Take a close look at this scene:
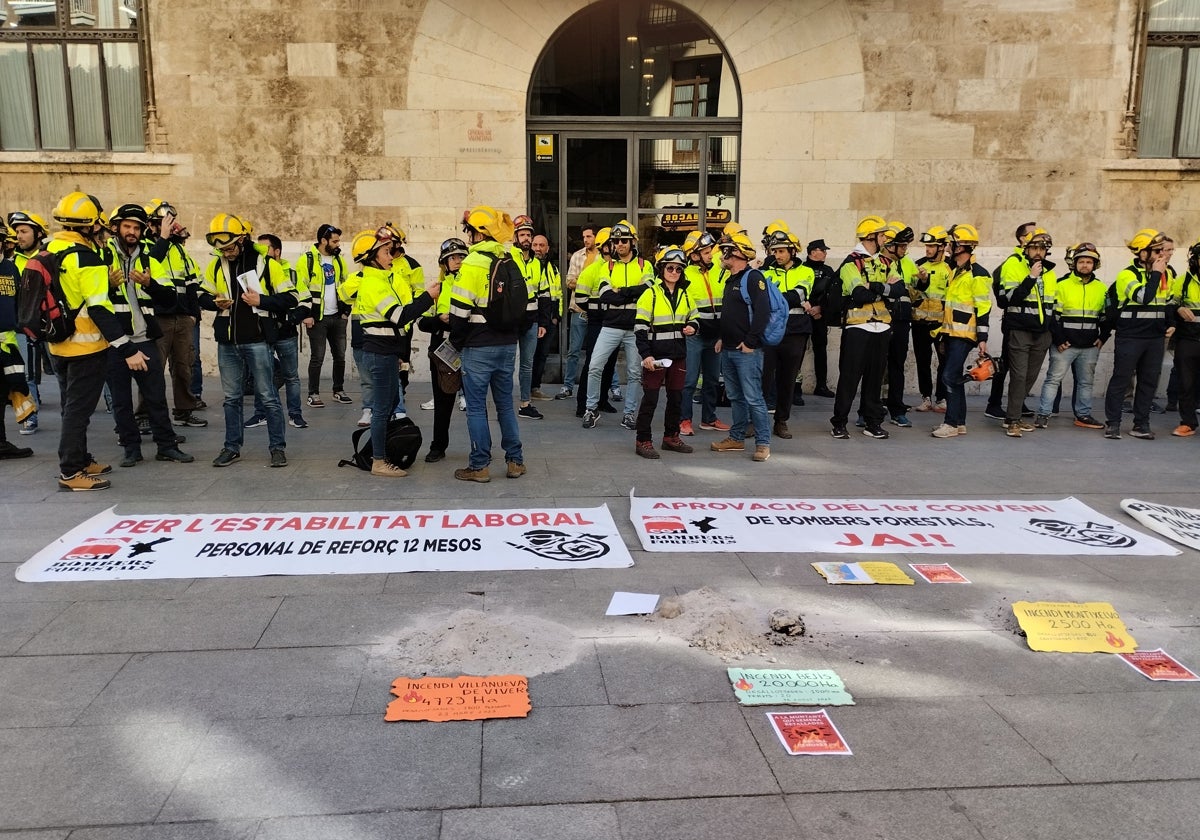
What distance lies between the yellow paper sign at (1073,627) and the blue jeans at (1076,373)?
19.0 feet

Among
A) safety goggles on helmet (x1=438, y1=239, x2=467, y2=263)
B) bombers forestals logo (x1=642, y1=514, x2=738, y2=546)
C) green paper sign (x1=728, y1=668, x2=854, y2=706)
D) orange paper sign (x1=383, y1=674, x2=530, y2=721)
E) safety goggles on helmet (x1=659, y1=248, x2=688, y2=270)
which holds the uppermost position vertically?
safety goggles on helmet (x1=438, y1=239, x2=467, y2=263)

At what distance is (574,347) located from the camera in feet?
36.0

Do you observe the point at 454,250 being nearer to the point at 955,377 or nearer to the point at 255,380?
the point at 255,380

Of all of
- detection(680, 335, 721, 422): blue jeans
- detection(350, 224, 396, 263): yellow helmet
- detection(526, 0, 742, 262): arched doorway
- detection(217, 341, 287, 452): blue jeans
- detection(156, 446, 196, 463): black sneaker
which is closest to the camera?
detection(350, 224, 396, 263): yellow helmet

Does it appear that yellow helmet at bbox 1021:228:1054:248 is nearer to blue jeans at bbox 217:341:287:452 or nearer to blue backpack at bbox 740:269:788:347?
blue backpack at bbox 740:269:788:347

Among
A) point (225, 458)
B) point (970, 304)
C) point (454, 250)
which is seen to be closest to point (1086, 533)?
point (970, 304)

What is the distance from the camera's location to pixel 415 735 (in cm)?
334

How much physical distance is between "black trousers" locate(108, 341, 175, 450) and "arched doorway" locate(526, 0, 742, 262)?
21.1 ft

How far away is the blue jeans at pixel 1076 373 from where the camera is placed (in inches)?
382

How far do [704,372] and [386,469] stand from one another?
3.70 metres

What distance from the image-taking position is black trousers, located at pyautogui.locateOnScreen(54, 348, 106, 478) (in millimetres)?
6711

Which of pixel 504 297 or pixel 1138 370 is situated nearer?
pixel 504 297

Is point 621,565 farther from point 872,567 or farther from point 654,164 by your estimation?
point 654,164

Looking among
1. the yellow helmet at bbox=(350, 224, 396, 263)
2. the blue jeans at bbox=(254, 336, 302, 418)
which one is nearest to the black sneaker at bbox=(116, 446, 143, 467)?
the blue jeans at bbox=(254, 336, 302, 418)
